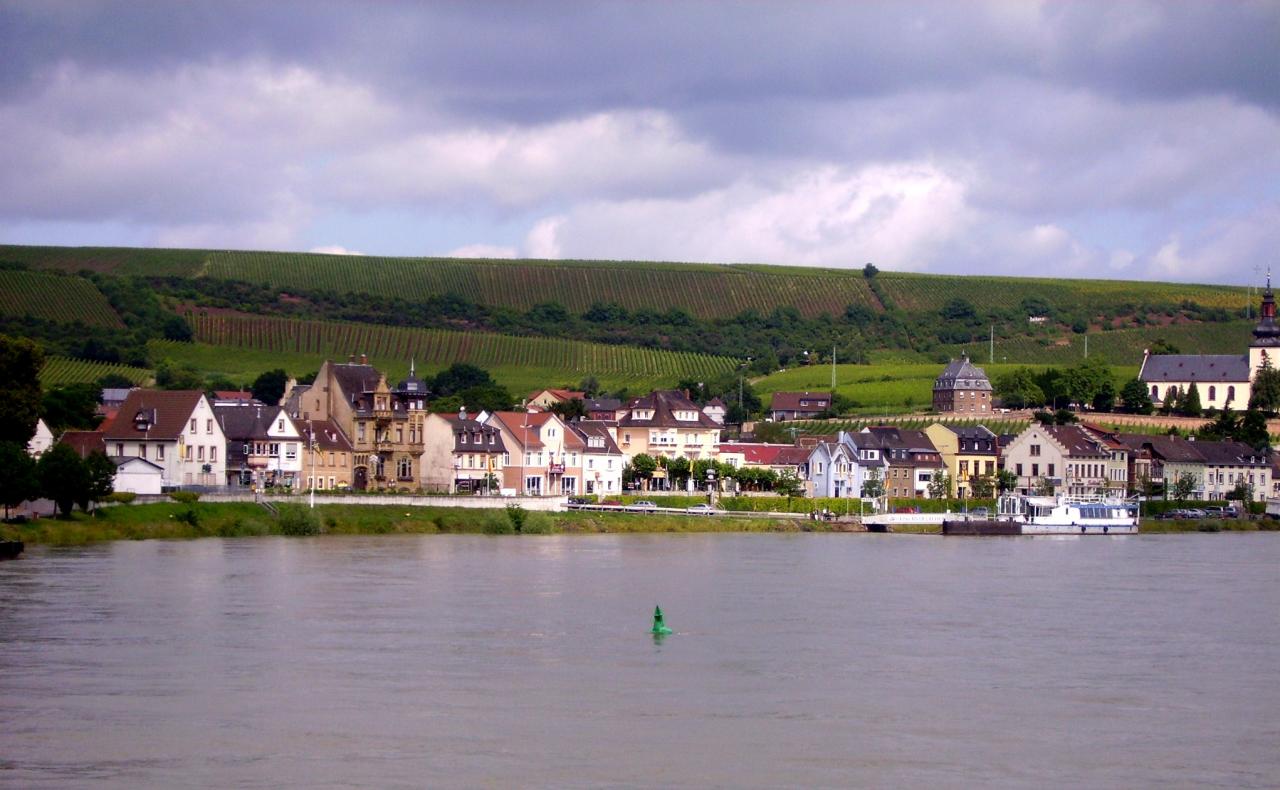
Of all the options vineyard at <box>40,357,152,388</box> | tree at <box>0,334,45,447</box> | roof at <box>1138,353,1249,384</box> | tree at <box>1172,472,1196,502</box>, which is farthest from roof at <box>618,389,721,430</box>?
roof at <box>1138,353,1249,384</box>

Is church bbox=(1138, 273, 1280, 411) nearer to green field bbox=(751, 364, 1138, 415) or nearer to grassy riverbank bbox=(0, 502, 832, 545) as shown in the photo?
green field bbox=(751, 364, 1138, 415)

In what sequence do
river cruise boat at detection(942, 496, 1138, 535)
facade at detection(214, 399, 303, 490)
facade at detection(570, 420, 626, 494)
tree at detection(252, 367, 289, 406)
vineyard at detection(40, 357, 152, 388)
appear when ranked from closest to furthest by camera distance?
facade at detection(214, 399, 303, 490), river cruise boat at detection(942, 496, 1138, 535), facade at detection(570, 420, 626, 494), tree at detection(252, 367, 289, 406), vineyard at detection(40, 357, 152, 388)

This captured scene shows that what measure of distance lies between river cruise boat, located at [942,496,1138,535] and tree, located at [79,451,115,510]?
1670 inches

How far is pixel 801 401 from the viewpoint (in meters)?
134

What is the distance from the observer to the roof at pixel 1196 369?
14475 centimetres

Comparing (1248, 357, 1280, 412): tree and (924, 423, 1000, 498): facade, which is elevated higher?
(1248, 357, 1280, 412): tree

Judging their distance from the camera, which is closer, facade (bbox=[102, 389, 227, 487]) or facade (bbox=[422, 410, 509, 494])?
facade (bbox=[102, 389, 227, 487])

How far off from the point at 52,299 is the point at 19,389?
81.0 m

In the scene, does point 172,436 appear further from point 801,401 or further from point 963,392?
point 963,392

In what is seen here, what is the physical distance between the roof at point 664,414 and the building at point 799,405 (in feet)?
88.7

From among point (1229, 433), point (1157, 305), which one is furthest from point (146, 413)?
point (1157, 305)

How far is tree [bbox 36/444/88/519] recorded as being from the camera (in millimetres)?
59156

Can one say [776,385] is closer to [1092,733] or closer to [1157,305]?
[1157,305]

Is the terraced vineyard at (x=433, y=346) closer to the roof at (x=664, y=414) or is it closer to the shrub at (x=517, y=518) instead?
the roof at (x=664, y=414)
